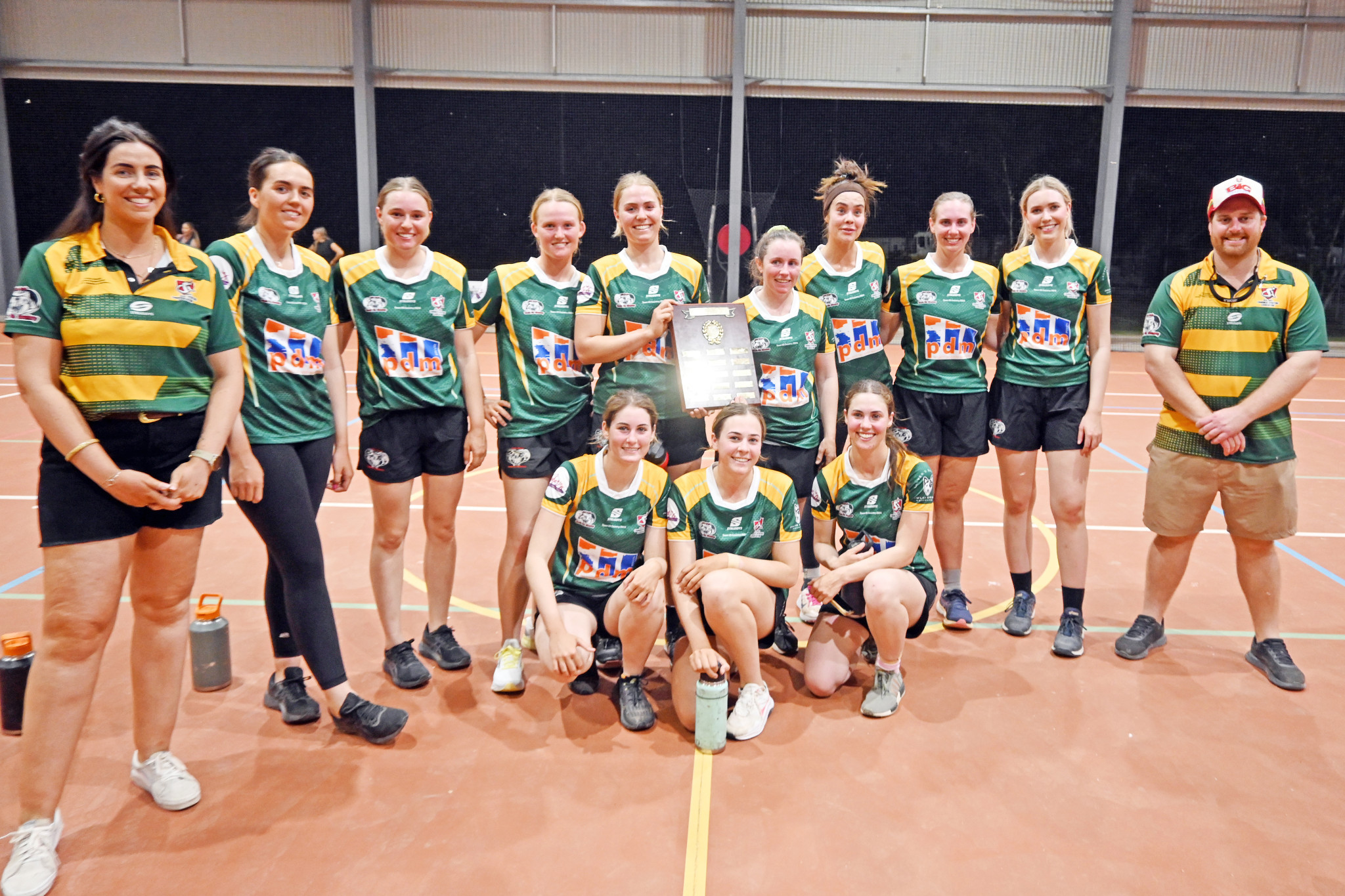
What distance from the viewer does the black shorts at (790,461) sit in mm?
3711

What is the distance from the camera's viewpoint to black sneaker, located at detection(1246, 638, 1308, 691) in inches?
136

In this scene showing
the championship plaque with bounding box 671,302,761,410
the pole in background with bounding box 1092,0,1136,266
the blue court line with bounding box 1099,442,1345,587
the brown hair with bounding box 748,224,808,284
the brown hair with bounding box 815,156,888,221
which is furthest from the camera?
the pole in background with bounding box 1092,0,1136,266

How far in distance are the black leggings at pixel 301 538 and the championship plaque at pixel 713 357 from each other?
1264 mm

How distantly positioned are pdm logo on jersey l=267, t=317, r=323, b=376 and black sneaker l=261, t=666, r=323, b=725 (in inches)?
42.4

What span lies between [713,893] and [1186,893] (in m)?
1.20

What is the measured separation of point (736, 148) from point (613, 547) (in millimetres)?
11285

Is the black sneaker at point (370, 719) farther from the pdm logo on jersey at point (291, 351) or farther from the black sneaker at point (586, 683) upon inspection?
the pdm logo on jersey at point (291, 351)

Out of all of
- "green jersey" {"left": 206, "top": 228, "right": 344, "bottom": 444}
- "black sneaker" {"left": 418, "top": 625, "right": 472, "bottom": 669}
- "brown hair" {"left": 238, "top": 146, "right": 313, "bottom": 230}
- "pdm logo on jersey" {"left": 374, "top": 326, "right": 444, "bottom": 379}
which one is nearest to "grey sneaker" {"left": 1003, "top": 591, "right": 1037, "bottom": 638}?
"black sneaker" {"left": 418, "top": 625, "right": 472, "bottom": 669}

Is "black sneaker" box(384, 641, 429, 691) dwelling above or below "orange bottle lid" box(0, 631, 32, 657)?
below

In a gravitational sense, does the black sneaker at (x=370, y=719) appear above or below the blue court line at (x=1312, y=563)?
below

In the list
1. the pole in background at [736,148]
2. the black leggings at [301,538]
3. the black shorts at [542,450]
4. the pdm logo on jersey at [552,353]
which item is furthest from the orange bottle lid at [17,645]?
the pole in background at [736,148]

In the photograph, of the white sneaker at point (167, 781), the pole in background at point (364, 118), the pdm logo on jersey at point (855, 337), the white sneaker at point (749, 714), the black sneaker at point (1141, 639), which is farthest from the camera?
the pole in background at point (364, 118)

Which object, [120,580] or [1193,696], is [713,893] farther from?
[1193,696]

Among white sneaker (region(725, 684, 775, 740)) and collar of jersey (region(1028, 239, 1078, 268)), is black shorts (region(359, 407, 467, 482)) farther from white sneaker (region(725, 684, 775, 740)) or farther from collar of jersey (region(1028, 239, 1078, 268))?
collar of jersey (region(1028, 239, 1078, 268))
